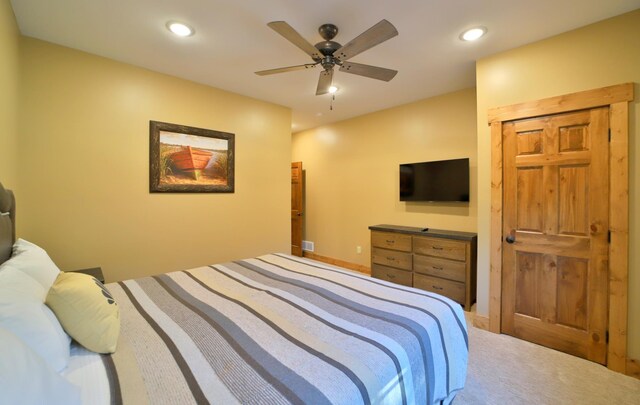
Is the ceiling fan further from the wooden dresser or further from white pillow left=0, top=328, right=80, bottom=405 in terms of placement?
the wooden dresser

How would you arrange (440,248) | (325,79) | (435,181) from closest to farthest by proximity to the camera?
1. (325,79)
2. (440,248)
3. (435,181)

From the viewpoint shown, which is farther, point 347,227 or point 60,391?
point 347,227

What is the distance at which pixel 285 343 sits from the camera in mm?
1152

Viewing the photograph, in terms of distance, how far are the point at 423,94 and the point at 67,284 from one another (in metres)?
4.01

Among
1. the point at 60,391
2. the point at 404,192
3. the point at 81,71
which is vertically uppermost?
the point at 81,71

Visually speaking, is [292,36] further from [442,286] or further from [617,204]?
[442,286]

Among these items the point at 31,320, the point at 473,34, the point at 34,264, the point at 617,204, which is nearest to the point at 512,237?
the point at 617,204

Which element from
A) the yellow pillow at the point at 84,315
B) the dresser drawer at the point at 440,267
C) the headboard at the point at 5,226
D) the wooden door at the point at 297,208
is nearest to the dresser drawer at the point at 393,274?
the dresser drawer at the point at 440,267

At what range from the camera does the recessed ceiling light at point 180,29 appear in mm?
2180

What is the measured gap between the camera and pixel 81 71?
2578 millimetres

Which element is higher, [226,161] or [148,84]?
[148,84]

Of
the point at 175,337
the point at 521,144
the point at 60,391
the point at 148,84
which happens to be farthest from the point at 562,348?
the point at 148,84

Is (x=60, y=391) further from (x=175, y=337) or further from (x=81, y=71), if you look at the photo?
(x=81, y=71)

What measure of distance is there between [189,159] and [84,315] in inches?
94.7
